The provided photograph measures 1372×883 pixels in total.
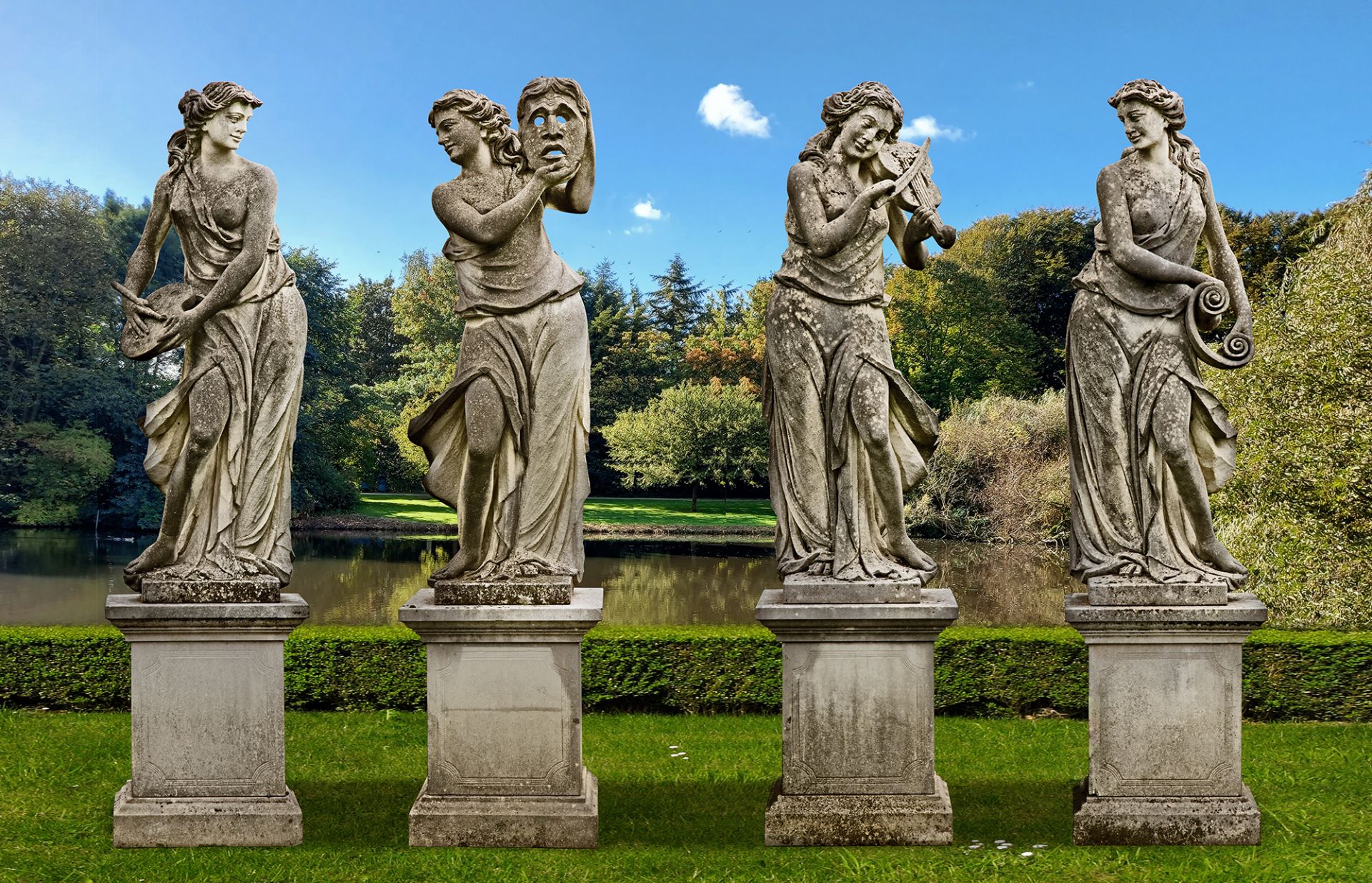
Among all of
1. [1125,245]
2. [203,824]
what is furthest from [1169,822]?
[203,824]

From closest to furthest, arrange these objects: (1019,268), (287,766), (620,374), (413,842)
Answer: (413,842) → (287,766) → (1019,268) → (620,374)

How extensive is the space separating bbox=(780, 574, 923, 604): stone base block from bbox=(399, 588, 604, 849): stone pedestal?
1.00m

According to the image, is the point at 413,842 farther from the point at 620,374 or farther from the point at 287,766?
the point at 620,374

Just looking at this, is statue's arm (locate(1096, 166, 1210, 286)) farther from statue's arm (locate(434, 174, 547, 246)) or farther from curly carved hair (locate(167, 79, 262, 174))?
curly carved hair (locate(167, 79, 262, 174))

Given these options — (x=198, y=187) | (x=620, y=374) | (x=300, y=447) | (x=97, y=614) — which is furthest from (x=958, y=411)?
(x=198, y=187)

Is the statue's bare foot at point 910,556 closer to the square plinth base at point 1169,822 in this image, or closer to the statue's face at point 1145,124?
the square plinth base at point 1169,822

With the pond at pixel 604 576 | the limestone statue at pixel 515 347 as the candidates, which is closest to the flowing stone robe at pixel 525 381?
the limestone statue at pixel 515 347

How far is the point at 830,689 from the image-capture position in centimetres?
609

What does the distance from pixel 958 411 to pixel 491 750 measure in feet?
82.7

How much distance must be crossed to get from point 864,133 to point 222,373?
344cm

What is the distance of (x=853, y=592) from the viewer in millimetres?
6090

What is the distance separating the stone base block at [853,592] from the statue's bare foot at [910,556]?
11 centimetres

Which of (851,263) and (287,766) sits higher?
(851,263)

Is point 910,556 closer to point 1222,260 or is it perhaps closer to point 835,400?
point 835,400
